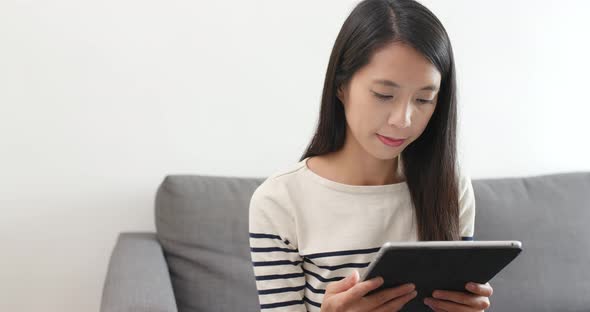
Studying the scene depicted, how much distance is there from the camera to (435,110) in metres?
1.37

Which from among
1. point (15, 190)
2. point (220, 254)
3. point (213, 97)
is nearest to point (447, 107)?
point (220, 254)

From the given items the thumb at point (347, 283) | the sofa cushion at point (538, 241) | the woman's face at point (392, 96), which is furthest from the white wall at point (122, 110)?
the thumb at point (347, 283)

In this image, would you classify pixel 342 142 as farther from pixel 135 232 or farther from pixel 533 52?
pixel 533 52

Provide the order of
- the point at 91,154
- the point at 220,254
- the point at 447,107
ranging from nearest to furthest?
the point at 447,107
the point at 220,254
the point at 91,154

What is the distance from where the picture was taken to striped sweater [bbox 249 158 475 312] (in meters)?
1.37

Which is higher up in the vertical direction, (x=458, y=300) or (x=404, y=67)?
(x=404, y=67)

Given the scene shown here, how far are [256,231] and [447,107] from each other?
40cm

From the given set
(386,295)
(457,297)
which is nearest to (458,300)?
(457,297)

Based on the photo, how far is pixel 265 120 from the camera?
7.52 feet

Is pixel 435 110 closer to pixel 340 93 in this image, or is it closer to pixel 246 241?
pixel 340 93

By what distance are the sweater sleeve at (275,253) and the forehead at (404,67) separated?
0.30m

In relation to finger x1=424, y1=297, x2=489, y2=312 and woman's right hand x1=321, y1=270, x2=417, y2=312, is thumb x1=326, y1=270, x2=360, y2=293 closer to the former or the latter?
woman's right hand x1=321, y1=270, x2=417, y2=312

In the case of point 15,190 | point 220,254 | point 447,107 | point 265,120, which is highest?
point 447,107

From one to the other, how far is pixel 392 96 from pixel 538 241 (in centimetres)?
115
